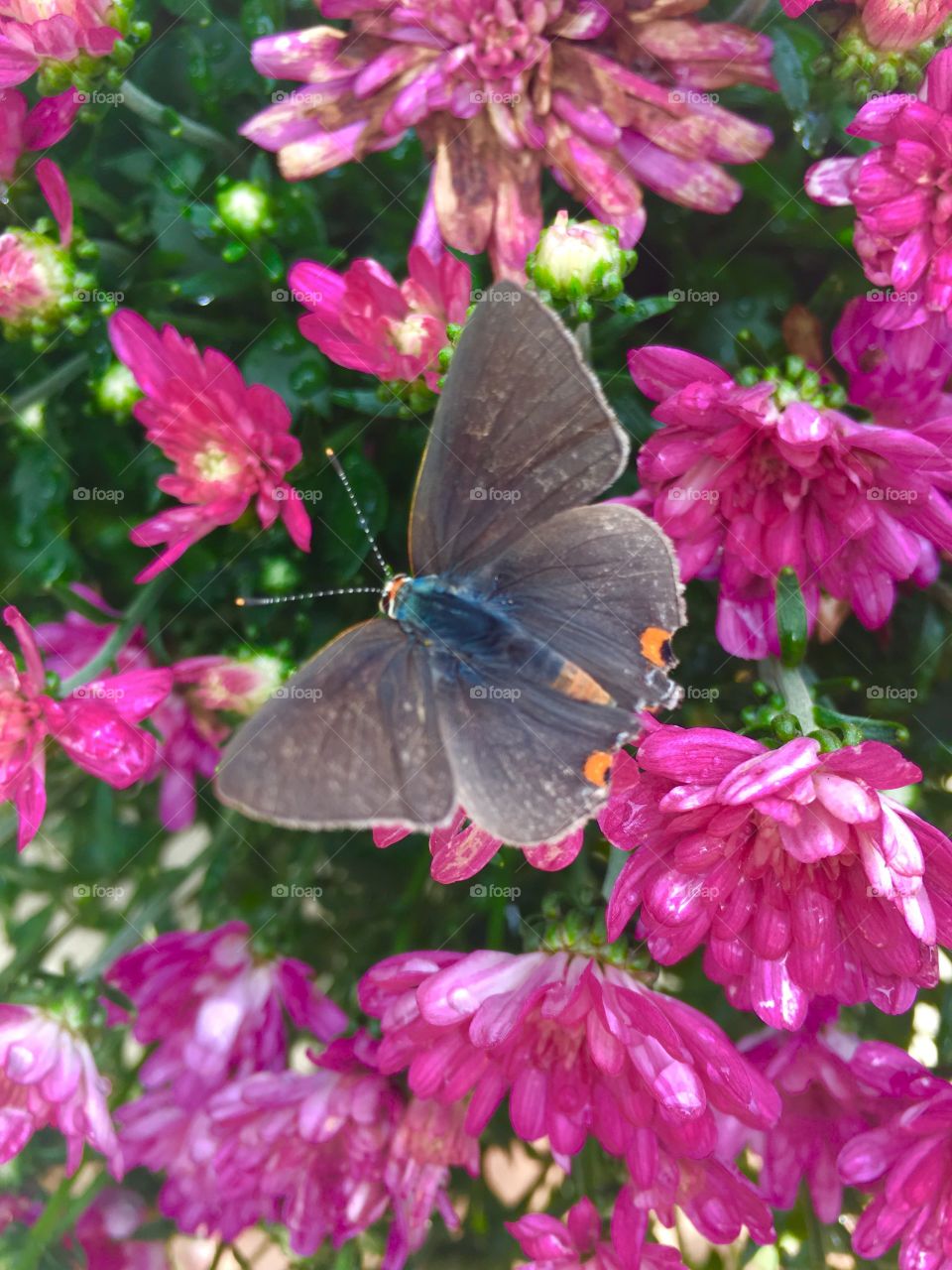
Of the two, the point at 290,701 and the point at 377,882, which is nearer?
the point at 290,701

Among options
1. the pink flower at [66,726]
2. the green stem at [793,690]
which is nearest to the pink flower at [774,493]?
the green stem at [793,690]

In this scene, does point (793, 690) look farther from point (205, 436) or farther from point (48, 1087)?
point (48, 1087)

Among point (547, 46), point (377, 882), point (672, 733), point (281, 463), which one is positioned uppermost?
point (547, 46)

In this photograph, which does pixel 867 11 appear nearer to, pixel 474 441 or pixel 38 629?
pixel 474 441

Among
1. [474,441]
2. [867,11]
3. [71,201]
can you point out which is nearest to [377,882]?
[474,441]

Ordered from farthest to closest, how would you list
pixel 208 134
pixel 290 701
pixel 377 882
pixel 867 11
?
pixel 377 882 < pixel 208 134 < pixel 867 11 < pixel 290 701

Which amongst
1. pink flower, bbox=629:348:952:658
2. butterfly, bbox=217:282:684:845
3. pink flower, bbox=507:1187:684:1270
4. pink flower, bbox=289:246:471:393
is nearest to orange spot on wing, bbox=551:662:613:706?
Result: butterfly, bbox=217:282:684:845

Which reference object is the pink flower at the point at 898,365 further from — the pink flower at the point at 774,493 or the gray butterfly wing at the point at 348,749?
the gray butterfly wing at the point at 348,749
